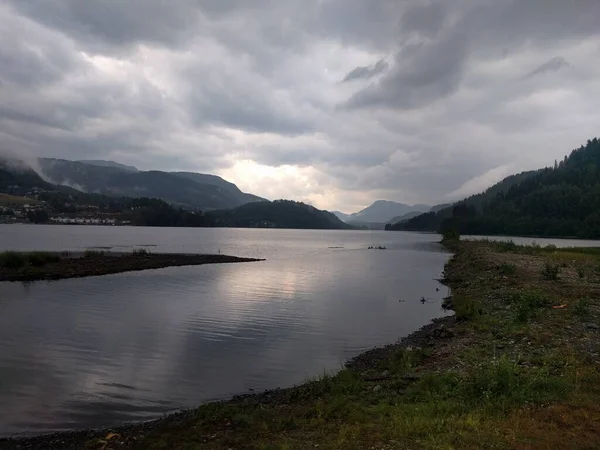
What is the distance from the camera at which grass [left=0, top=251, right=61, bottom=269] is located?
1932 inches

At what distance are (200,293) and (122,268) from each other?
72.0ft

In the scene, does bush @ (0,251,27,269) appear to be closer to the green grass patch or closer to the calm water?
the calm water

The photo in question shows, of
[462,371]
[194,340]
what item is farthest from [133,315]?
[462,371]

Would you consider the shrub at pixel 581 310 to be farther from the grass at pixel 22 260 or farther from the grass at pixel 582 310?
the grass at pixel 22 260

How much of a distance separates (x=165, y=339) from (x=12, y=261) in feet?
127

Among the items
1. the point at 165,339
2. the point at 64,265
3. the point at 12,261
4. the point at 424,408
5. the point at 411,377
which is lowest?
the point at 165,339

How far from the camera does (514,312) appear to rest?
22.4 meters

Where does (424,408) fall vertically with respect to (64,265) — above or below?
above

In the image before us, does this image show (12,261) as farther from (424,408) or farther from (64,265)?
(424,408)

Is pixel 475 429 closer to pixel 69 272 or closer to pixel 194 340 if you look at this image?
pixel 194 340

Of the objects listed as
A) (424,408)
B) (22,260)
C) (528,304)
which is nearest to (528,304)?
(528,304)

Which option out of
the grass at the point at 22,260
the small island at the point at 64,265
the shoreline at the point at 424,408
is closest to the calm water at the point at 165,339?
the shoreline at the point at 424,408

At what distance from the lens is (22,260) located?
5025cm

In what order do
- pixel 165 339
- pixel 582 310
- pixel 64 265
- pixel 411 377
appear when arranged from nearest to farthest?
pixel 411 377, pixel 582 310, pixel 165 339, pixel 64 265
